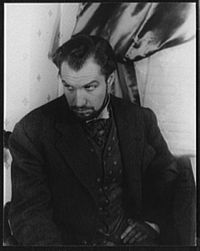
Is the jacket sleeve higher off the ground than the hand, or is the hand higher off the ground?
the jacket sleeve

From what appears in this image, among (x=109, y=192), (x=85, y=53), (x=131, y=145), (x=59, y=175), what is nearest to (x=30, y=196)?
(x=59, y=175)

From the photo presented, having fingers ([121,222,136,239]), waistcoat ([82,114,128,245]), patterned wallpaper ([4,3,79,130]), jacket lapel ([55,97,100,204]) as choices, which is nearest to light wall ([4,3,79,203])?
patterned wallpaper ([4,3,79,130])

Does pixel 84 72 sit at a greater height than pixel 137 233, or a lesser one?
greater

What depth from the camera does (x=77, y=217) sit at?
157cm

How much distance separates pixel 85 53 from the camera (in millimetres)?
1564

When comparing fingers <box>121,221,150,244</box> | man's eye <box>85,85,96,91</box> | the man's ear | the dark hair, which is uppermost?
the dark hair

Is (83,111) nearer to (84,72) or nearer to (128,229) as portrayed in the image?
(84,72)

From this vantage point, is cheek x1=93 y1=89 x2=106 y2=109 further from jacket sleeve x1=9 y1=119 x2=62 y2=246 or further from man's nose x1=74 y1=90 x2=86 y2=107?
jacket sleeve x1=9 y1=119 x2=62 y2=246

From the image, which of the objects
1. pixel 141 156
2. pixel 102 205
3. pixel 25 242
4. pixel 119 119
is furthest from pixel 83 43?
pixel 25 242

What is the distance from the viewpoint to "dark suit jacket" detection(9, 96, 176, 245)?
1569mm

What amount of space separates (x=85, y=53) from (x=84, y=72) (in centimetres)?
6

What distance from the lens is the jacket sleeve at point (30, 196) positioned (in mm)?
1565

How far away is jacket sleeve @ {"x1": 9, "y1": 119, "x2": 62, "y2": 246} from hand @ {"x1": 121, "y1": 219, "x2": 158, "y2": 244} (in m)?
0.20

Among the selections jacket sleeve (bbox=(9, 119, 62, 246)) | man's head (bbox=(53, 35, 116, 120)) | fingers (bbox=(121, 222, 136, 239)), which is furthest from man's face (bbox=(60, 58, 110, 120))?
fingers (bbox=(121, 222, 136, 239))
